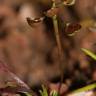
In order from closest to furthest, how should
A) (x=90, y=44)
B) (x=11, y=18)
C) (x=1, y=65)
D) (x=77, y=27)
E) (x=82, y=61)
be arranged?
(x=77, y=27) → (x=1, y=65) → (x=82, y=61) → (x=90, y=44) → (x=11, y=18)

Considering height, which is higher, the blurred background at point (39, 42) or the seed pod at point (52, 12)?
the seed pod at point (52, 12)

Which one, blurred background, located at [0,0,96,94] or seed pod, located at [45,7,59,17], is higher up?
seed pod, located at [45,7,59,17]

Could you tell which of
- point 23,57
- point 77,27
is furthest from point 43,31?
point 77,27

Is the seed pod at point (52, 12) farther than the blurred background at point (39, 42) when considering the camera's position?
No

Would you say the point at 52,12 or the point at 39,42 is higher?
the point at 52,12

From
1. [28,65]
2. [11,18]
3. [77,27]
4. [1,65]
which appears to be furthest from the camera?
[11,18]

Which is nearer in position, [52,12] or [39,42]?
[52,12]

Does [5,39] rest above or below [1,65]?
below

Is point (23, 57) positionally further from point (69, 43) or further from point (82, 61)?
point (82, 61)
